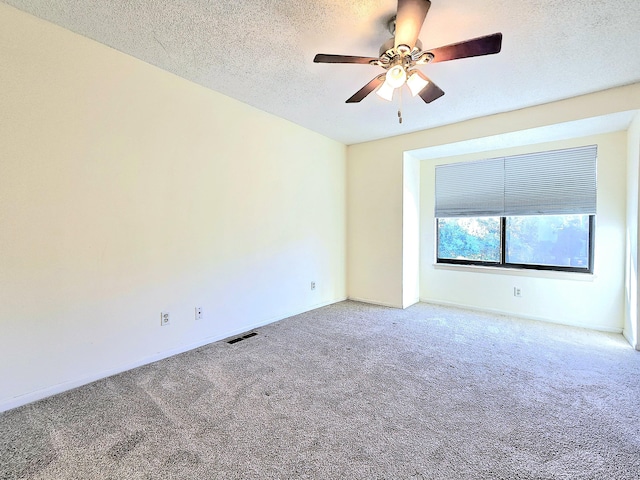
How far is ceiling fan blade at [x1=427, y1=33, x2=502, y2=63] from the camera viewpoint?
154cm

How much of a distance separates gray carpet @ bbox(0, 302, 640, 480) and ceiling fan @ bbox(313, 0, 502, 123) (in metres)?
2.14

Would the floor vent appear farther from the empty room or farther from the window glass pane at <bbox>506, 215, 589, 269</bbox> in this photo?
the window glass pane at <bbox>506, 215, 589, 269</bbox>

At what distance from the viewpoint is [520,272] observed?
150 inches

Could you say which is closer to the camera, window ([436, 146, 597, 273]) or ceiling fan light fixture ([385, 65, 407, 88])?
ceiling fan light fixture ([385, 65, 407, 88])

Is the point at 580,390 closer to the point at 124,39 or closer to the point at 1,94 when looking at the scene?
the point at 124,39

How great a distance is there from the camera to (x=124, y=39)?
214cm

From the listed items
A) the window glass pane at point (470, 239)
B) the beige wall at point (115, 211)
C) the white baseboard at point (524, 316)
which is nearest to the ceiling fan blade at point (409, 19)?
the beige wall at point (115, 211)

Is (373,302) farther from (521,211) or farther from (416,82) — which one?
(416,82)

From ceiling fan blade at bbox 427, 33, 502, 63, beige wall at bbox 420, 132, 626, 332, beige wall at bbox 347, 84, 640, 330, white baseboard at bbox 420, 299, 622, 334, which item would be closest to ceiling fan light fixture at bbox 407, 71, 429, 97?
ceiling fan blade at bbox 427, 33, 502, 63

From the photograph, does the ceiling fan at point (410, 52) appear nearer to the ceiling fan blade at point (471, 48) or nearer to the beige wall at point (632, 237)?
the ceiling fan blade at point (471, 48)

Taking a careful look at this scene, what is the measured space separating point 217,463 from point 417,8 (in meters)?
2.50

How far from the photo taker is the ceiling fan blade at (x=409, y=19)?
1480 mm

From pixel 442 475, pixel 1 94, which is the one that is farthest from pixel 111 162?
pixel 442 475

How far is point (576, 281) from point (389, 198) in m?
2.45
